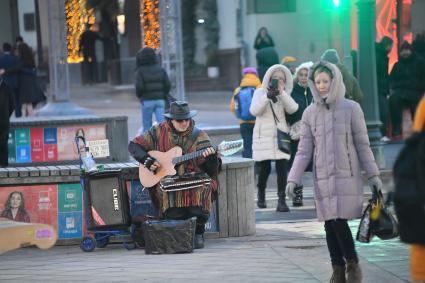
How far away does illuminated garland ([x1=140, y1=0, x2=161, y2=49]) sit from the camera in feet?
64.0

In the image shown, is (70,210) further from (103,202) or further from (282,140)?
(282,140)

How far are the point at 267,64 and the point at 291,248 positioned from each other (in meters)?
8.66

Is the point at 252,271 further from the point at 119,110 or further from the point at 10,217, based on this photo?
the point at 119,110

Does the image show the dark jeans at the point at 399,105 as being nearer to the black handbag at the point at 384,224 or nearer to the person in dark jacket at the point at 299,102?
the person in dark jacket at the point at 299,102

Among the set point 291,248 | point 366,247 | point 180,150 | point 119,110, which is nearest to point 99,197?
point 180,150

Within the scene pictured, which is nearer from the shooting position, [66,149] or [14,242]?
[14,242]

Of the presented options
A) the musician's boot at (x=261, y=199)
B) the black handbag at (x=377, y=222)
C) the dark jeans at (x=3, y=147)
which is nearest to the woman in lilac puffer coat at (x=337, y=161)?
the black handbag at (x=377, y=222)

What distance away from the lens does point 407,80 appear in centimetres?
1803

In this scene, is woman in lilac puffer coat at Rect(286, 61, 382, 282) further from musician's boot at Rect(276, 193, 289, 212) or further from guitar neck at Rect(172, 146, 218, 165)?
musician's boot at Rect(276, 193, 289, 212)

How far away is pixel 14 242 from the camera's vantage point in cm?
693

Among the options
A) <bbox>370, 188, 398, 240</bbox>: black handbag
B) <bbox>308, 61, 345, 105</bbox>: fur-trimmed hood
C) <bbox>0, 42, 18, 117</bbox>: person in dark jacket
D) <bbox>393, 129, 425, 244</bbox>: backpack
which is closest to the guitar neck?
<bbox>308, 61, 345, 105</bbox>: fur-trimmed hood

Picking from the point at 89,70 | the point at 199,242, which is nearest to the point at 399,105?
the point at 199,242

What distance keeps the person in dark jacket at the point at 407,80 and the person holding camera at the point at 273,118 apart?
6.01 metres

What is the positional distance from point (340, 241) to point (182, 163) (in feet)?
7.66
